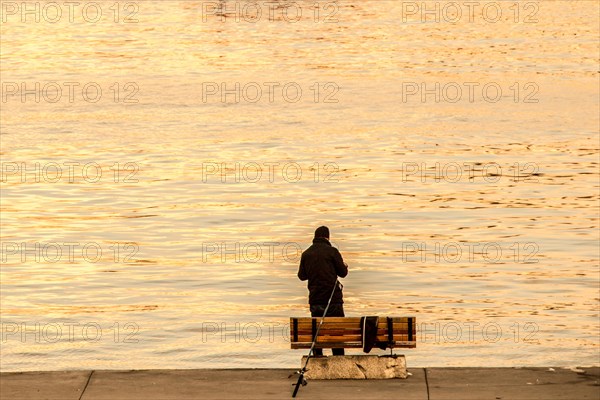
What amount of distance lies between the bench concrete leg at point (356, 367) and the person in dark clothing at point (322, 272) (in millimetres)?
574

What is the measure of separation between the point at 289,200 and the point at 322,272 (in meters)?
26.0

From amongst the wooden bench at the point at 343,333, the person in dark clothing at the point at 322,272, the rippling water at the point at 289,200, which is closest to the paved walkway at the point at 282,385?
the wooden bench at the point at 343,333

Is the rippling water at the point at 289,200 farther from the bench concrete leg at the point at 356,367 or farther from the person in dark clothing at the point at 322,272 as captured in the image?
the bench concrete leg at the point at 356,367

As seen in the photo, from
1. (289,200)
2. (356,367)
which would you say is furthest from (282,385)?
(289,200)

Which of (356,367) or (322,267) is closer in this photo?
(356,367)

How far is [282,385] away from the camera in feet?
51.0

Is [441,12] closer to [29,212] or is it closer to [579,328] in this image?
[29,212]

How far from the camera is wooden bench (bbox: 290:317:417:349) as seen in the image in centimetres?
1573

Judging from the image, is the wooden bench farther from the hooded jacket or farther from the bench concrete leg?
the hooded jacket

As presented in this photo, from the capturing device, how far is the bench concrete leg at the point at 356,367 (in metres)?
15.7

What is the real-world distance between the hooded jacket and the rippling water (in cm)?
547

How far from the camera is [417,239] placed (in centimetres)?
3538

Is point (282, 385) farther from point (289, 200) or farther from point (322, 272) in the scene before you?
point (289, 200)

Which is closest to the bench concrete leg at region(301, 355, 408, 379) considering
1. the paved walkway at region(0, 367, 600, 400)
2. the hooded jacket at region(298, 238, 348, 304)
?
the paved walkway at region(0, 367, 600, 400)
